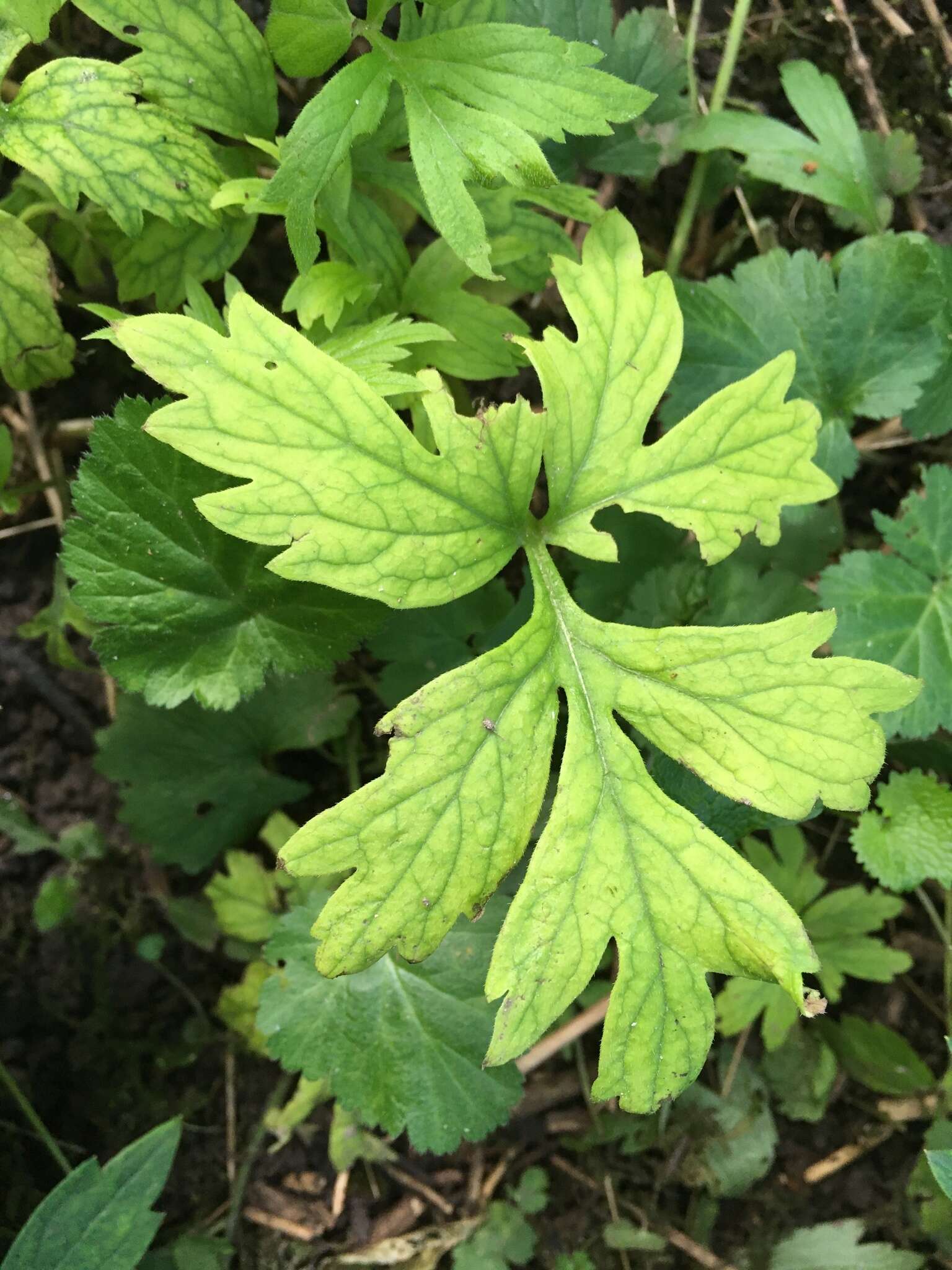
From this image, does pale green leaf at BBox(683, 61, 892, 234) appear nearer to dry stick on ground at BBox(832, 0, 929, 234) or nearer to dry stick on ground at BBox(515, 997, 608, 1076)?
dry stick on ground at BBox(832, 0, 929, 234)

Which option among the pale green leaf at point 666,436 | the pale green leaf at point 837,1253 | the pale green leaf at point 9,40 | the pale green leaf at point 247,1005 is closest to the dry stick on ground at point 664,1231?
the pale green leaf at point 837,1253

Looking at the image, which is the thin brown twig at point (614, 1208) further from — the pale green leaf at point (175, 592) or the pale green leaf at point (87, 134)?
the pale green leaf at point (87, 134)

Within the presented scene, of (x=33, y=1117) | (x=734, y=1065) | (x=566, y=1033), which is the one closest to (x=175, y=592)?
(x=33, y=1117)

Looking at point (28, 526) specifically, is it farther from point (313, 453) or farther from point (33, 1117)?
point (33, 1117)

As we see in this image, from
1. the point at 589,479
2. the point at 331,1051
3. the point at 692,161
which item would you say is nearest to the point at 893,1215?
the point at 331,1051

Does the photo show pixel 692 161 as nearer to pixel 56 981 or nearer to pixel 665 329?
pixel 665 329

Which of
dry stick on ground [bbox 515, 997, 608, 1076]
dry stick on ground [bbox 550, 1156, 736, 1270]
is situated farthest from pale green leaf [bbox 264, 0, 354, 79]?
dry stick on ground [bbox 550, 1156, 736, 1270]
